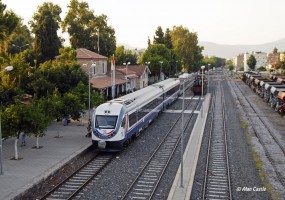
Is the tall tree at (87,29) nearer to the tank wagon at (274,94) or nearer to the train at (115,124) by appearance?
the tank wagon at (274,94)

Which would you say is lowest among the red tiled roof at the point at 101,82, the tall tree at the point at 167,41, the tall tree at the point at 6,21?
the red tiled roof at the point at 101,82

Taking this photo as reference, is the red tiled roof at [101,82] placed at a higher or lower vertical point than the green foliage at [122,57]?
lower

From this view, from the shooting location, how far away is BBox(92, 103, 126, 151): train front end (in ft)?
73.2

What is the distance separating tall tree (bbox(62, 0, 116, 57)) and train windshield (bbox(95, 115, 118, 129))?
55.7m

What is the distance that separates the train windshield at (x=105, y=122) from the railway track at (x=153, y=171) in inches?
136

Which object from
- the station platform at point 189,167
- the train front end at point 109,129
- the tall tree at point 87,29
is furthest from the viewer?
the tall tree at point 87,29

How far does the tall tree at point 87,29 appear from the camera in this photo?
7631cm

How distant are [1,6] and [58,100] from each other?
8.30 m

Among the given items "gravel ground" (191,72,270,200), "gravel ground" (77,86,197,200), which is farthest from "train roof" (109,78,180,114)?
"gravel ground" (191,72,270,200)

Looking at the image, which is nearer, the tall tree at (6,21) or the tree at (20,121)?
the tree at (20,121)

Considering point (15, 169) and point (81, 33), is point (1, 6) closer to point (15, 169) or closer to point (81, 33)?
point (15, 169)

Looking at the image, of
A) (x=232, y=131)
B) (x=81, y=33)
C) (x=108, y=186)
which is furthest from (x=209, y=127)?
(x=81, y=33)

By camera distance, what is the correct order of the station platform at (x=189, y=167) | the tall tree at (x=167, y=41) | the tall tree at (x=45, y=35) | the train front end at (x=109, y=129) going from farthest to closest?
the tall tree at (x=167, y=41) → the tall tree at (x=45, y=35) → the train front end at (x=109, y=129) → the station platform at (x=189, y=167)

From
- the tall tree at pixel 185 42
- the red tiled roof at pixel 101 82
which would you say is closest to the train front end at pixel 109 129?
the red tiled roof at pixel 101 82
